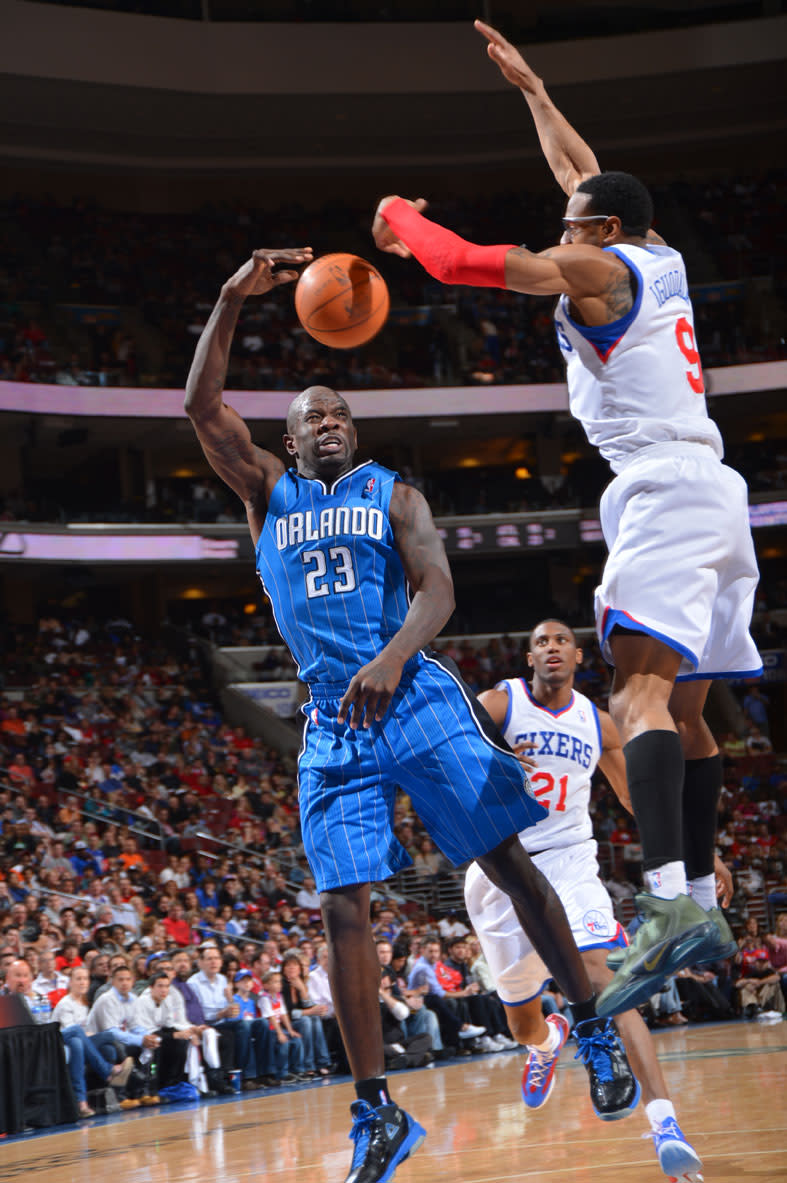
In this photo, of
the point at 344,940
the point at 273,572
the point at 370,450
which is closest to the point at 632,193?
the point at 273,572

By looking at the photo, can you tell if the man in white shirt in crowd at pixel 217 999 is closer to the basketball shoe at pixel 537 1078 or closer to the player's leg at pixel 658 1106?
the basketball shoe at pixel 537 1078

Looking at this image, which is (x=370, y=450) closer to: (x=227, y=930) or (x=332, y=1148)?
(x=227, y=930)

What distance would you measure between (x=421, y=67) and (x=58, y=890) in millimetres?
16934

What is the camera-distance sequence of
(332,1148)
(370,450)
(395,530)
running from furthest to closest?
(370,450), (332,1148), (395,530)

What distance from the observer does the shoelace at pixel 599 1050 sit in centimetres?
453

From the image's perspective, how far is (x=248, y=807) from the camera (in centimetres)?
1820

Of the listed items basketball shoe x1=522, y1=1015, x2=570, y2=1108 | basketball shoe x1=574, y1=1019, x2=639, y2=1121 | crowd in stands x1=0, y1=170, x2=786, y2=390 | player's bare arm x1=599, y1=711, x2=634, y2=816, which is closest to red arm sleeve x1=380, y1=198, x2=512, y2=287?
basketball shoe x1=574, y1=1019, x2=639, y2=1121

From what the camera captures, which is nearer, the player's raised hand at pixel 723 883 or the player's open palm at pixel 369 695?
the player's open palm at pixel 369 695

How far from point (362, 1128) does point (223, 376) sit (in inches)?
103

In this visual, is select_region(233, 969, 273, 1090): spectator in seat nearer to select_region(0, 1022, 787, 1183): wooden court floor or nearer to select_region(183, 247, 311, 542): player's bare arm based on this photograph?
select_region(0, 1022, 787, 1183): wooden court floor

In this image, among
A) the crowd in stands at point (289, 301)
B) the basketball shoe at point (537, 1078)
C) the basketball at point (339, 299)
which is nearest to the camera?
the basketball at point (339, 299)

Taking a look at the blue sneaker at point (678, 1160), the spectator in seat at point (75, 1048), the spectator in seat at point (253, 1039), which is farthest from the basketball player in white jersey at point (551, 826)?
the spectator in seat at point (253, 1039)

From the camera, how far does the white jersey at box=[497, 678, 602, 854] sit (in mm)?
7020

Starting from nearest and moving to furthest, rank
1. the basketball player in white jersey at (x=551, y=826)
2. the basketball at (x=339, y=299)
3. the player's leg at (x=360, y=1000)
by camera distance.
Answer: the player's leg at (x=360, y=1000)
the basketball at (x=339, y=299)
the basketball player in white jersey at (x=551, y=826)
